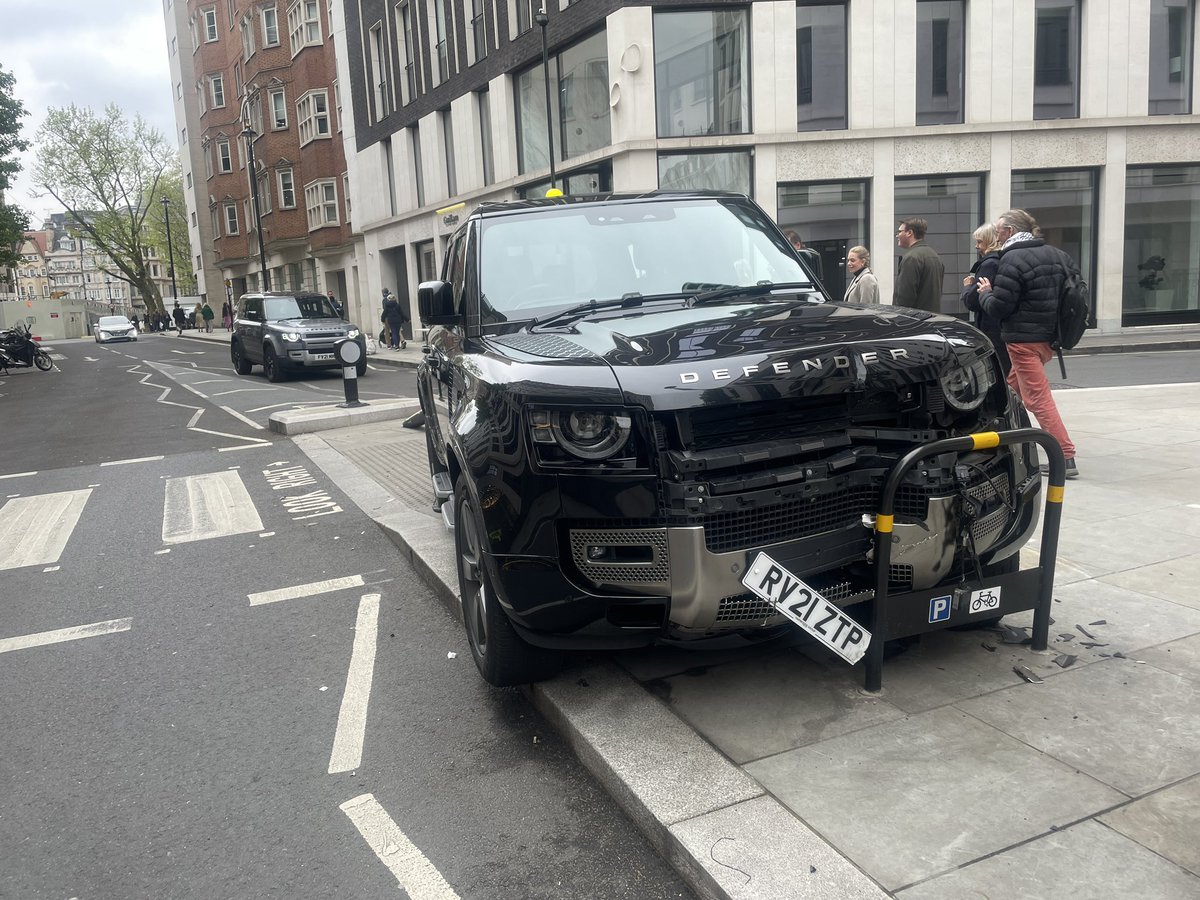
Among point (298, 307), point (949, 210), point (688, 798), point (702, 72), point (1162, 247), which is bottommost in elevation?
point (688, 798)

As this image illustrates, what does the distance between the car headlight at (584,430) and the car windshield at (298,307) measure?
772 inches

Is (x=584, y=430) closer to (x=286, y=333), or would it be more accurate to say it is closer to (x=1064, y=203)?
(x=286, y=333)

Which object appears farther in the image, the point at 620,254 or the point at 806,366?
the point at 620,254

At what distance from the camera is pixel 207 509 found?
315 inches

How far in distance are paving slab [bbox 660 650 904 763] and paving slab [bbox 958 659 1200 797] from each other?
41 centimetres

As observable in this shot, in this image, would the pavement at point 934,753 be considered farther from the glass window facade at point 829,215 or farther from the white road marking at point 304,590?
the glass window facade at point 829,215

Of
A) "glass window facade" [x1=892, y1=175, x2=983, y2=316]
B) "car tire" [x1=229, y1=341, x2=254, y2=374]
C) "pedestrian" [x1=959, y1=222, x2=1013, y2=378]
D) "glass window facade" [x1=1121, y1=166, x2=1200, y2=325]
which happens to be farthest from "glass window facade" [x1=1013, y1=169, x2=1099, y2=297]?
"car tire" [x1=229, y1=341, x2=254, y2=374]

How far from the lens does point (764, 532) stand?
3123 millimetres

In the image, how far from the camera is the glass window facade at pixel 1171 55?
69.7ft

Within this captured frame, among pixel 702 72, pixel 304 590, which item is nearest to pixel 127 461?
pixel 304 590

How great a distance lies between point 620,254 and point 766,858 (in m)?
2.89

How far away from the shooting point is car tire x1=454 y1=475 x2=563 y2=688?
142 inches

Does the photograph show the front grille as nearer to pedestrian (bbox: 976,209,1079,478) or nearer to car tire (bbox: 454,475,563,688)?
car tire (bbox: 454,475,563,688)

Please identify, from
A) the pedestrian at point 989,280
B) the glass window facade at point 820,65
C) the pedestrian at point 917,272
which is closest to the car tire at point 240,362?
the glass window facade at point 820,65
